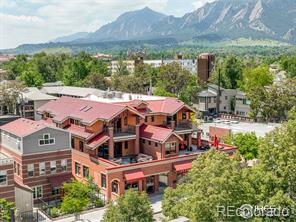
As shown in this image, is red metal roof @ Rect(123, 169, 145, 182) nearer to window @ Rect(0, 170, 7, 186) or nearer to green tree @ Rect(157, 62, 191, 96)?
window @ Rect(0, 170, 7, 186)

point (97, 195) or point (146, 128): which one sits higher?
point (146, 128)

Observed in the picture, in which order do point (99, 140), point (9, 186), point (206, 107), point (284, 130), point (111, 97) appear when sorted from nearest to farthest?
point (284, 130), point (9, 186), point (99, 140), point (111, 97), point (206, 107)

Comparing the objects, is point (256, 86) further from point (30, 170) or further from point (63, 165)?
point (30, 170)

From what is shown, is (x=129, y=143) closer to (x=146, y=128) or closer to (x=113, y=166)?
(x=146, y=128)

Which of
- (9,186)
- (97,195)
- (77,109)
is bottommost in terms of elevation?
(97,195)

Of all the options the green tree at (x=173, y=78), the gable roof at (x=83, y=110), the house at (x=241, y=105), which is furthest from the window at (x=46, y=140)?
the house at (x=241, y=105)

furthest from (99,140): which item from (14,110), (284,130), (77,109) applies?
(14,110)

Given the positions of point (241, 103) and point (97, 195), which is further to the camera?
point (241, 103)
